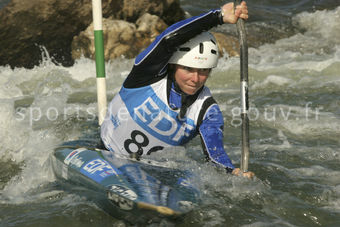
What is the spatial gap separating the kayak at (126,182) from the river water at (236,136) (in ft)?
0.42

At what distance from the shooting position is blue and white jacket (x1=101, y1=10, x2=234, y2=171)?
395 centimetres

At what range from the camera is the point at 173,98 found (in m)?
3.99

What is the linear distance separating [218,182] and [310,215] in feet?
2.45

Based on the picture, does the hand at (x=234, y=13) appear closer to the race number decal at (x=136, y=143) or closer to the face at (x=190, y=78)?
the face at (x=190, y=78)

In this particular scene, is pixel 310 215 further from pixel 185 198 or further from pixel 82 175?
pixel 82 175

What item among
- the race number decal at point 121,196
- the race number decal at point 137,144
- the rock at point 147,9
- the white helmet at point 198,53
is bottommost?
the race number decal at point 121,196

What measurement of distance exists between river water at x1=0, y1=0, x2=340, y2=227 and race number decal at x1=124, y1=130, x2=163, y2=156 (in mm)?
198

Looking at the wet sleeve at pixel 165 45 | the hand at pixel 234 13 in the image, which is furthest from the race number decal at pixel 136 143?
the hand at pixel 234 13

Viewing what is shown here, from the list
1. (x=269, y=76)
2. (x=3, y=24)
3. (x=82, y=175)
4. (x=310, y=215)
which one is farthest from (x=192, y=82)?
(x=3, y=24)

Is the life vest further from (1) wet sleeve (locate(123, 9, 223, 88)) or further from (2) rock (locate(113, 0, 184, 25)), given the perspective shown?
(2) rock (locate(113, 0, 184, 25))

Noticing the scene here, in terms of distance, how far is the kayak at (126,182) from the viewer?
3.29m

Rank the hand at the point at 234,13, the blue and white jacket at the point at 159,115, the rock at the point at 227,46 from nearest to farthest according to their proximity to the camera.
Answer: the hand at the point at 234,13 → the blue and white jacket at the point at 159,115 → the rock at the point at 227,46

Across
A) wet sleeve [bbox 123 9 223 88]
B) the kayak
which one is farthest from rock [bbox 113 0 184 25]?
wet sleeve [bbox 123 9 223 88]

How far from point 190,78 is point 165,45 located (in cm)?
33
